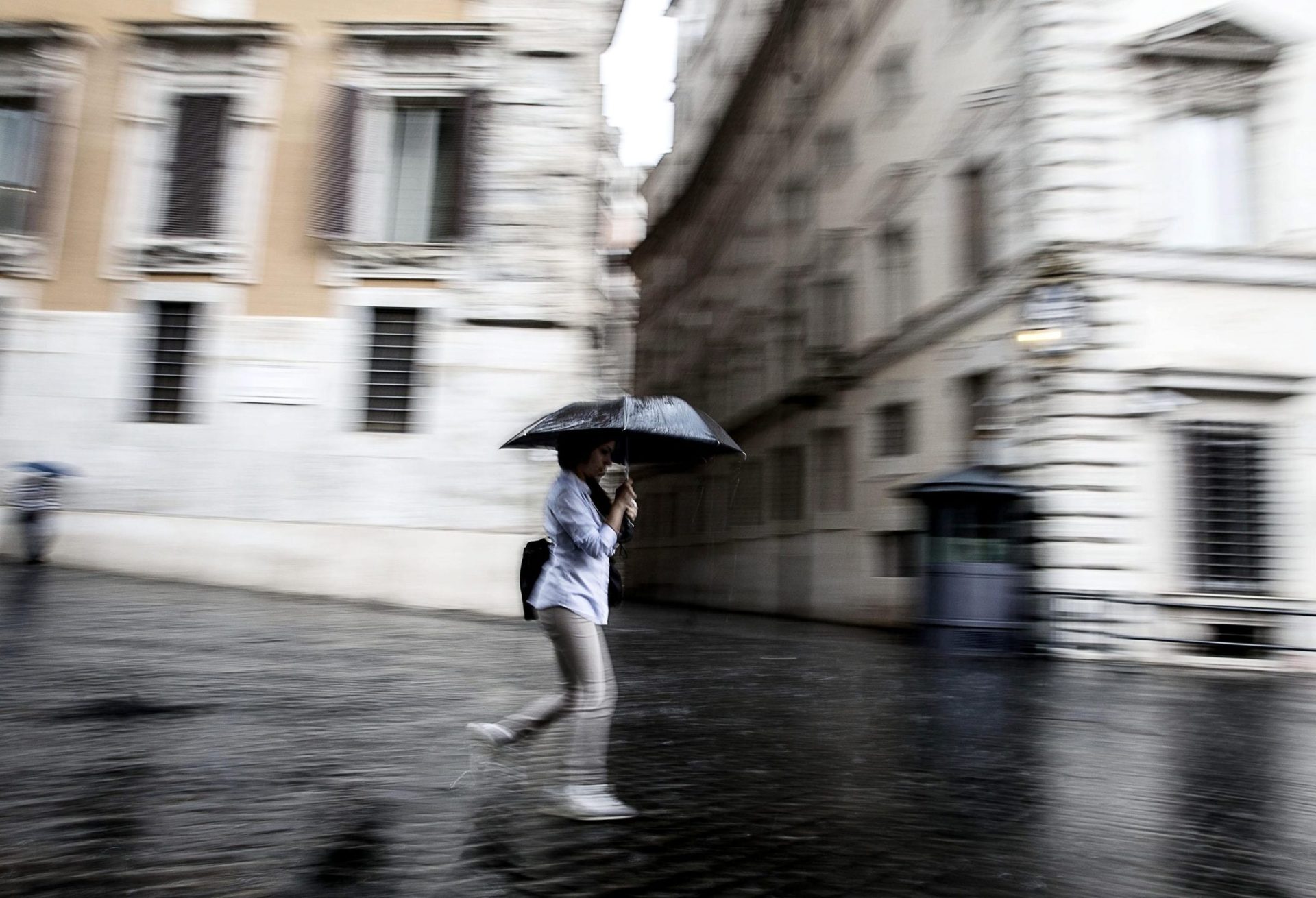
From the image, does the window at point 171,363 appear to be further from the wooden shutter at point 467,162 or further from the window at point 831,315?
the window at point 831,315

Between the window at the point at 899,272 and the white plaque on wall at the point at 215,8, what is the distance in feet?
38.4

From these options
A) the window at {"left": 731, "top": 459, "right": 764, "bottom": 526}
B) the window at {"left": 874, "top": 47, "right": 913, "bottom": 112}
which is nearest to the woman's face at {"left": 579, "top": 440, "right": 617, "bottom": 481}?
the window at {"left": 874, "top": 47, "right": 913, "bottom": 112}

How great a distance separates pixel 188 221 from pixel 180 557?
15.1 feet

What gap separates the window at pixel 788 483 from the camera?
2669 centimetres

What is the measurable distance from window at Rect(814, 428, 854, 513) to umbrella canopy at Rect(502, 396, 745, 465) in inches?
736

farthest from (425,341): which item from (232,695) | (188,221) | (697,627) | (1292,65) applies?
(1292,65)

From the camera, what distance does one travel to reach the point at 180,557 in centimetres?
1498

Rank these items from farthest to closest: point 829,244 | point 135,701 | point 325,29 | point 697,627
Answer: point 829,244
point 697,627
point 325,29
point 135,701

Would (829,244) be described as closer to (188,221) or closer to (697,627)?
(697,627)

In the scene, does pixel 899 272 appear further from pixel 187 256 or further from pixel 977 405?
pixel 187 256

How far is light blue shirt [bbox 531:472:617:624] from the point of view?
4.56 meters

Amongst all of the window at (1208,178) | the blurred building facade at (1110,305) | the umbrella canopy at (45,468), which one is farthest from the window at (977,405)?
the umbrella canopy at (45,468)

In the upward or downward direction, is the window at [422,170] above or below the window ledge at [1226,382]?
above

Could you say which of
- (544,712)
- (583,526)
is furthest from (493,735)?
(583,526)
